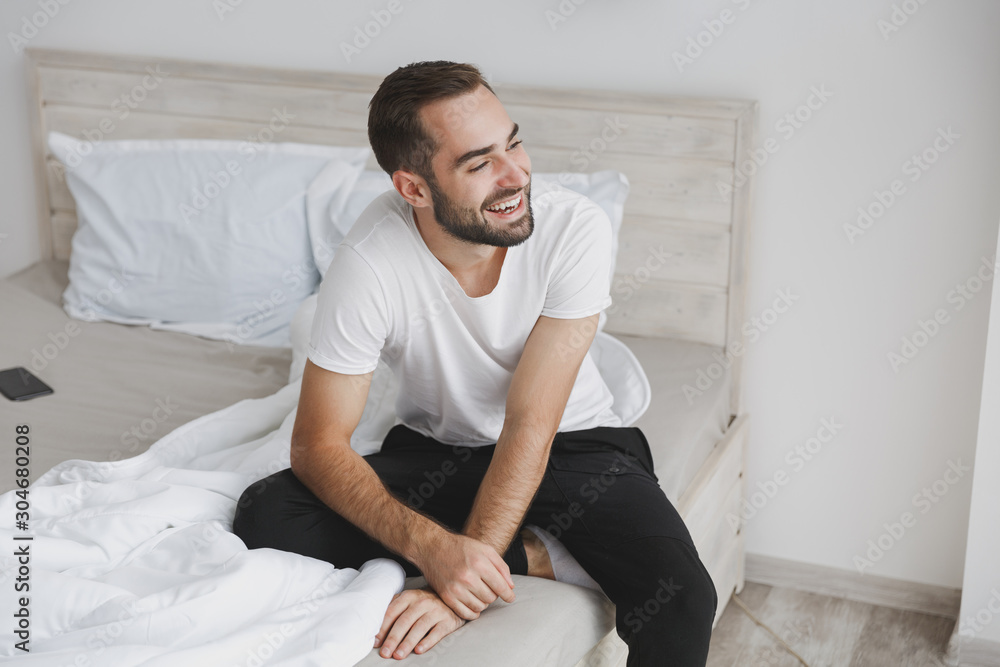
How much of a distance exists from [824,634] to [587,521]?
894mm

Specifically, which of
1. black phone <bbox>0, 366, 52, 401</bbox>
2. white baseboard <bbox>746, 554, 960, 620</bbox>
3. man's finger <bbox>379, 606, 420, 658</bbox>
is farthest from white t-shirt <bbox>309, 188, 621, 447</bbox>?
white baseboard <bbox>746, 554, 960, 620</bbox>

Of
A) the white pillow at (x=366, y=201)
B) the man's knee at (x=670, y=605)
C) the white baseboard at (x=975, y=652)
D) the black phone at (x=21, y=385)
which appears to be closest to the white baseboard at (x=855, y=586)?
the white baseboard at (x=975, y=652)

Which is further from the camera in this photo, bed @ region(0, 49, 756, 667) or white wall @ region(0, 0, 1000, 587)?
white wall @ region(0, 0, 1000, 587)

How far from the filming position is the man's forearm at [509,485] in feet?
4.26

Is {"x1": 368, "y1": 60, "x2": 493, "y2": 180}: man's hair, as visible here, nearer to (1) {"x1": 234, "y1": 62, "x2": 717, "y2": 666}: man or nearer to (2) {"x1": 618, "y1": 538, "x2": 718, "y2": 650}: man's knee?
(1) {"x1": 234, "y1": 62, "x2": 717, "y2": 666}: man

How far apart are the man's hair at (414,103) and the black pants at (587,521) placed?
1.49 feet

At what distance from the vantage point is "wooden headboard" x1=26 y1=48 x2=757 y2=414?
1957 mm

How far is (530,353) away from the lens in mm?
1401

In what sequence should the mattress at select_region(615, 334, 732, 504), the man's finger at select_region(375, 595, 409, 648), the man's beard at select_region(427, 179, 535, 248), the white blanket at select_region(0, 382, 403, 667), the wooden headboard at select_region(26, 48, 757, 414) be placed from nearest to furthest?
the white blanket at select_region(0, 382, 403, 667) < the man's finger at select_region(375, 595, 409, 648) < the man's beard at select_region(427, 179, 535, 248) < the mattress at select_region(615, 334, 732, 504) < the wooden headboard at select_region(26, 48, 757, 414)

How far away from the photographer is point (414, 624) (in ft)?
3.80

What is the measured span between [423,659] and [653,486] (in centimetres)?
47

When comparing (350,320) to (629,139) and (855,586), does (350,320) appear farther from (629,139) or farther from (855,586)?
(855,586)

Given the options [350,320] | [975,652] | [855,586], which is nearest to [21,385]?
[350,320]

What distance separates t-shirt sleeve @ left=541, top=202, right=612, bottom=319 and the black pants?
0.69 feet
